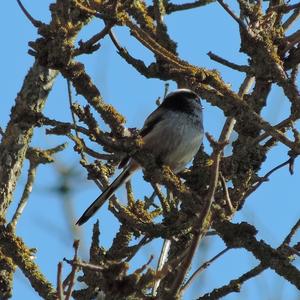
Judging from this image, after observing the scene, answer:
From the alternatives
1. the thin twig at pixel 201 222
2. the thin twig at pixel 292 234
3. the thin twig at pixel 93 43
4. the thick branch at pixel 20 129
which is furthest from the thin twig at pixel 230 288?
the thick branch at pixel 20 129

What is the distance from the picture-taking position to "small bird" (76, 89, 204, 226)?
20.4 feet

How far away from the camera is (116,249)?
498cm

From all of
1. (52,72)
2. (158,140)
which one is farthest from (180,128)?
(52,72)

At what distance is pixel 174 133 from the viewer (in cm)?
638

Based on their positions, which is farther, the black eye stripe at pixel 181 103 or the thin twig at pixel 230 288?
the black eye stripe at pixel 181 103

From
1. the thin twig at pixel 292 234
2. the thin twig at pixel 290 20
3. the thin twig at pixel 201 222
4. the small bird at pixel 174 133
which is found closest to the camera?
the thin twig at pixel 201 222

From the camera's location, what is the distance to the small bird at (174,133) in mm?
6227

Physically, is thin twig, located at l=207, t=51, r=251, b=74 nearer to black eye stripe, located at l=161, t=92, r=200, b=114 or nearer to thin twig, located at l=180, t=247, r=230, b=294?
thin twig, located at l=180, t=247, r=230, b=294

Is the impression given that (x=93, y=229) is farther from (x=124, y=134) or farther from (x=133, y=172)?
(x=133, y=172)

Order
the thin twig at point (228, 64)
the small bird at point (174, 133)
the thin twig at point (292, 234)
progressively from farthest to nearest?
the small bird at point (174, 133), the thin twig at point (228, 64), the thin twig at point (292, 234)

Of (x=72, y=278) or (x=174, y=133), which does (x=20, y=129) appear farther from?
(x=72, y=278)

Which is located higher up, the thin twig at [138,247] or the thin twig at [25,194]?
the thin twig at [25,194]

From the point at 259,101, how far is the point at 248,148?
1.29ft

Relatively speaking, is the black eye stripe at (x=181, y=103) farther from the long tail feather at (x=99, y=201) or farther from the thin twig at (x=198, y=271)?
the thin twig at (x=198, y=271)
